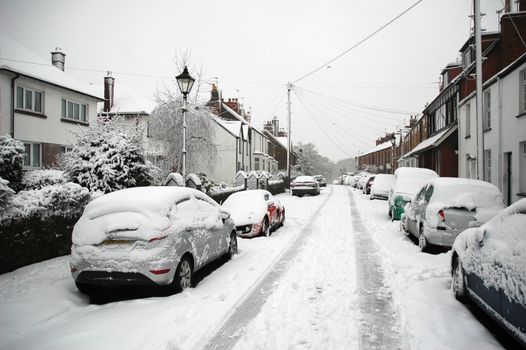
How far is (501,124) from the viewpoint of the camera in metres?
15.3

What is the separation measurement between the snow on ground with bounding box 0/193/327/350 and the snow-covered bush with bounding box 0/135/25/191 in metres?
5.13

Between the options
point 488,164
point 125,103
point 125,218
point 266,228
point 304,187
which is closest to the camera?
point 125,218

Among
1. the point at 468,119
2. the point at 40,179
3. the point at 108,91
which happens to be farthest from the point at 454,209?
the point at 108,91

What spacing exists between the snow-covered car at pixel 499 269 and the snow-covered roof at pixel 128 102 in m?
27.8

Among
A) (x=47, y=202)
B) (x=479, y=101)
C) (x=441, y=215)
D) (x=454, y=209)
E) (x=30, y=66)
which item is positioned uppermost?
(x=30, y=66)

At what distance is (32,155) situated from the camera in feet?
62.8

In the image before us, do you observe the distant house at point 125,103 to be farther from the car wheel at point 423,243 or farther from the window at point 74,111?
the car wheel at point 423,243

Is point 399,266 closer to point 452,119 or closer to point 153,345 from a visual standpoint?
point 153,345

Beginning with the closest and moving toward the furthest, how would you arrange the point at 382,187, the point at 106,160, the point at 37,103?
the point at 106,160 → the point at 37,103 → the point at 382,187

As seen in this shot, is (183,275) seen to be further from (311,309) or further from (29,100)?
(29,100)

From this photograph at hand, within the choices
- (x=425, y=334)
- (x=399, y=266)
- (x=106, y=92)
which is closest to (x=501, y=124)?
(x=399, y=266)

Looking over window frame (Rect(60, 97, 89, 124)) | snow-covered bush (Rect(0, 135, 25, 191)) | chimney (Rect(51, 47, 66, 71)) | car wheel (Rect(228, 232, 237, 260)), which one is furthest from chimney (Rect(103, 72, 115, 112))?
car wheel (Rect(228, 232, 237, 260))

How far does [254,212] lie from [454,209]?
211 inches

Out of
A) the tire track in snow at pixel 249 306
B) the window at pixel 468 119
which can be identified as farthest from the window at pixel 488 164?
the tire track in snow at pixel 249 306
